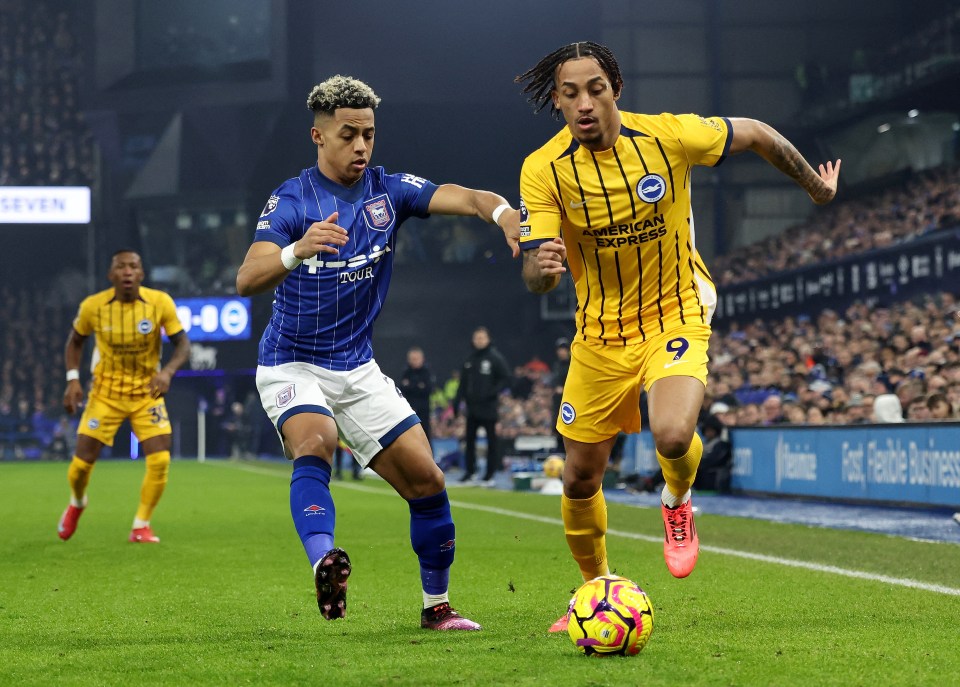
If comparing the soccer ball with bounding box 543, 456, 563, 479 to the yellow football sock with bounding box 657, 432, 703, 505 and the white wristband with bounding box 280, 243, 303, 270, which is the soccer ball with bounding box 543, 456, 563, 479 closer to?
the yellow football sock with bounding box 657, 432, 703, 505

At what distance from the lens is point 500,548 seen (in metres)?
9.62

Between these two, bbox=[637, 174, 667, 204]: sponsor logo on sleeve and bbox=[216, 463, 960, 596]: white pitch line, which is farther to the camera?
bbox=[216, 463, 960, 596]: white pitch line

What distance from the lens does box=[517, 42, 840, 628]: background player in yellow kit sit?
553 centimetres

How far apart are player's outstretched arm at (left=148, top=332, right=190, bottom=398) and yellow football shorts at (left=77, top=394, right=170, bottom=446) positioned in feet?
0.46

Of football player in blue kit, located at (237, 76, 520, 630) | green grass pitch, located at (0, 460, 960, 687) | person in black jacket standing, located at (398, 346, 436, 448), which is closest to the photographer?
green grass pitch, located at (0, 460, 960, 687)

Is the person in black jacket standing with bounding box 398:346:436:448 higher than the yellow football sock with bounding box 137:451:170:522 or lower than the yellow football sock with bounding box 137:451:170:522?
higher

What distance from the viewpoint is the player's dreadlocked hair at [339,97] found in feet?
18.0

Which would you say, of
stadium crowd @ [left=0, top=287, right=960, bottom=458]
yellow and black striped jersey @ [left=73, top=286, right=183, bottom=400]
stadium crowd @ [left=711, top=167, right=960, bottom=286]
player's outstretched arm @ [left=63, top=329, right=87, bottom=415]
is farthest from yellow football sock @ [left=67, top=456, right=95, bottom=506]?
stadium crowd @ [left=711, top=167, right=960, bottom=286]

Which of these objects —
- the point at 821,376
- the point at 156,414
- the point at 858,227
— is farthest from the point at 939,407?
the point at 858,227

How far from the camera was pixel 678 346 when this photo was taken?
18.5 feet

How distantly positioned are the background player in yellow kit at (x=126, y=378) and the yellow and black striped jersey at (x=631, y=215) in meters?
5.29

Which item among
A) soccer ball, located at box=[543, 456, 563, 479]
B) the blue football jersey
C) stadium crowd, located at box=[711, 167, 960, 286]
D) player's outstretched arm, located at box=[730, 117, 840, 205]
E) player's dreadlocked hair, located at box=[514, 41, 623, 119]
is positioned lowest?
soccer ball, located at box=[543, 456, 563, 479]

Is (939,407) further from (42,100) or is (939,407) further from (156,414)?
(42,100)

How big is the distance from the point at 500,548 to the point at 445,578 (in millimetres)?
3898
